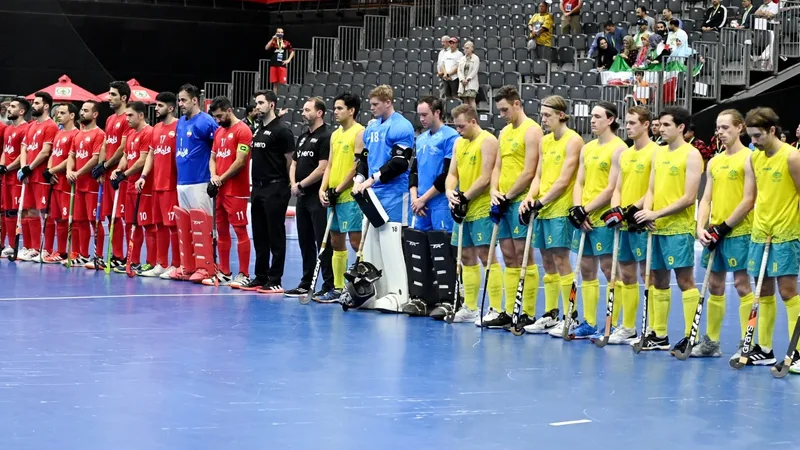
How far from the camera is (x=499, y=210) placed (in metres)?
9.81

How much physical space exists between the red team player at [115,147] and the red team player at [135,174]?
0.18 meters

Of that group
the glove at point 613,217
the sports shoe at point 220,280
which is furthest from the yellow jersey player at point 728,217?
the sports shoe at point 220,280

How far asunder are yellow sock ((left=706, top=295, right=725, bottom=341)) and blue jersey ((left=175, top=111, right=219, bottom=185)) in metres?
6.07

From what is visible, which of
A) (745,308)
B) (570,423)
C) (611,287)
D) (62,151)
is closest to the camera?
(570,423)

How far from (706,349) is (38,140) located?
30.2ft

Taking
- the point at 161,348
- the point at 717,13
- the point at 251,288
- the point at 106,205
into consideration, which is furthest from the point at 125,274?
the point at 717,13

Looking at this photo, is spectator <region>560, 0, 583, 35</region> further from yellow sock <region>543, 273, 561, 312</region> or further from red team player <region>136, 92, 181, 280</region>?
yellow sock <region>543, 273, 561, 312</region>

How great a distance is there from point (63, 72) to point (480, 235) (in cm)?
2087

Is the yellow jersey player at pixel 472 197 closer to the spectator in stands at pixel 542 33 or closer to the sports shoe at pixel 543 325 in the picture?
the sports shoe at pixel 543 325

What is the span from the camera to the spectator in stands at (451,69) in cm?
2262

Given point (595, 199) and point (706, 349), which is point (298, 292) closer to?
point (595, 199)

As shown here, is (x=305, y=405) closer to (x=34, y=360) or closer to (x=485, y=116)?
(x=34, y=360)

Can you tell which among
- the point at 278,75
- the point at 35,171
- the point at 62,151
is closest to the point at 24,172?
the point at 35,171

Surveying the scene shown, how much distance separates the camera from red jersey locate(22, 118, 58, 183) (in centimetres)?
1464
